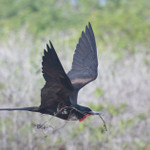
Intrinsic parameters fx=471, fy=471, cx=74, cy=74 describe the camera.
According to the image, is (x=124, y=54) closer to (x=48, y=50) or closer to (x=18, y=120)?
(x=18, y=120)

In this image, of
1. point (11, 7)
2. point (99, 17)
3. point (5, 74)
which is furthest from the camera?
point (11, 7)

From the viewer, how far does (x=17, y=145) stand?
7633 millimetres

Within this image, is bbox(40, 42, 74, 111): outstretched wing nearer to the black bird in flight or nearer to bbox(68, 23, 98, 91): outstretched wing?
the black bird in flight

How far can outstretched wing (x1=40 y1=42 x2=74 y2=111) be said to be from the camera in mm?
3918

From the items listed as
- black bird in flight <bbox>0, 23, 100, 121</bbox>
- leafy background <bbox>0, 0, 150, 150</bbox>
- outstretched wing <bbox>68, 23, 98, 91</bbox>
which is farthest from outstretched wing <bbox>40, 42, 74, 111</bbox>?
leafy background <bbox>0, 0, 150, 150</bbox>

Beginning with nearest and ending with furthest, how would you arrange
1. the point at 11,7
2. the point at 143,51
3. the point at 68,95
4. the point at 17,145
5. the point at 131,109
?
the point at 68,95
the point at 17,145
the point at 131,109
the point at 143,51
the point at 11,7

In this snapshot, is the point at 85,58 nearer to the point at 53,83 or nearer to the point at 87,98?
the point at 53,83

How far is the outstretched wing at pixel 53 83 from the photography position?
12.9 ft

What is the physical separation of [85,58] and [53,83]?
123 centimetres

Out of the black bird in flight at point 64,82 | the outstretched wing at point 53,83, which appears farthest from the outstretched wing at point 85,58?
the outstretched wing at point 53,83

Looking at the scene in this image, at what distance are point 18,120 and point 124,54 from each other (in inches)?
180

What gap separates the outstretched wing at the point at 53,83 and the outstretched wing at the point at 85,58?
0.81 meters

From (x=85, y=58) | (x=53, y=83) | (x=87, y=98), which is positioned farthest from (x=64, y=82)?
(x=87, y=98)

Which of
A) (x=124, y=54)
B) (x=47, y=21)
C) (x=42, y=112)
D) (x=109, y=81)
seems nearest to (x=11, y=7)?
(x=47, y=21)
